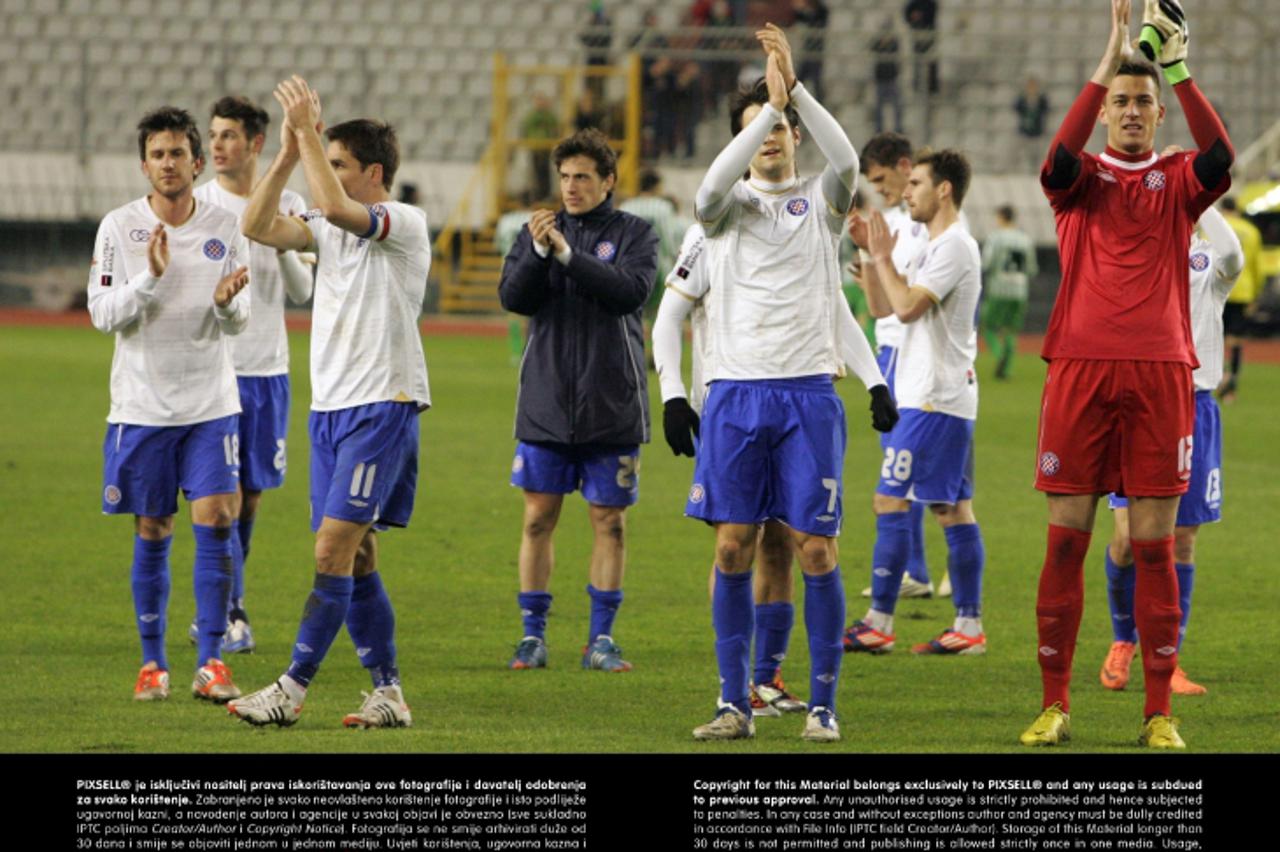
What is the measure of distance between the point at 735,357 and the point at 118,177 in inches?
1079

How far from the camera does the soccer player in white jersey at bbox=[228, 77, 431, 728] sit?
645 cm

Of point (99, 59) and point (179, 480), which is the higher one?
point (99, 59)

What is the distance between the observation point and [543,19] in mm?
34125

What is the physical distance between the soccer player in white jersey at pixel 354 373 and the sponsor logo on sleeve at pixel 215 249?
0.64 m

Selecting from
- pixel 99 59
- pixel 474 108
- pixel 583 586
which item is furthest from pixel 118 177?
pixel 583 586

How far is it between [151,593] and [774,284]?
8.30 feet

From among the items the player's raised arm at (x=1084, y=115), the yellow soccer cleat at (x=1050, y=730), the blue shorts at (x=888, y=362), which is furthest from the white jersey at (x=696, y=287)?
the blue shorts at (x=888, y=362)

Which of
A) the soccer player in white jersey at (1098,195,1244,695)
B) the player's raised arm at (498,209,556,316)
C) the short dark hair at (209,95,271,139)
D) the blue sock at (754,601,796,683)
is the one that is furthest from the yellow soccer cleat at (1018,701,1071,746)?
the short dark hair at (209,95,271,139)

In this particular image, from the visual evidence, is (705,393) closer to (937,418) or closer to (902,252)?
(937,418)

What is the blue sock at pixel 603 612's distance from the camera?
8.02m

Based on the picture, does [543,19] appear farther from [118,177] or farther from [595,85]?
[118,177]

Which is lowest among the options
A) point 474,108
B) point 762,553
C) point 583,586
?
point 583,586

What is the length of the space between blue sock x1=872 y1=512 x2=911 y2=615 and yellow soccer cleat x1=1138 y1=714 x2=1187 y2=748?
→ 223cm

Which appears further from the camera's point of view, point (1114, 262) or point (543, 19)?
point (543, 19)
